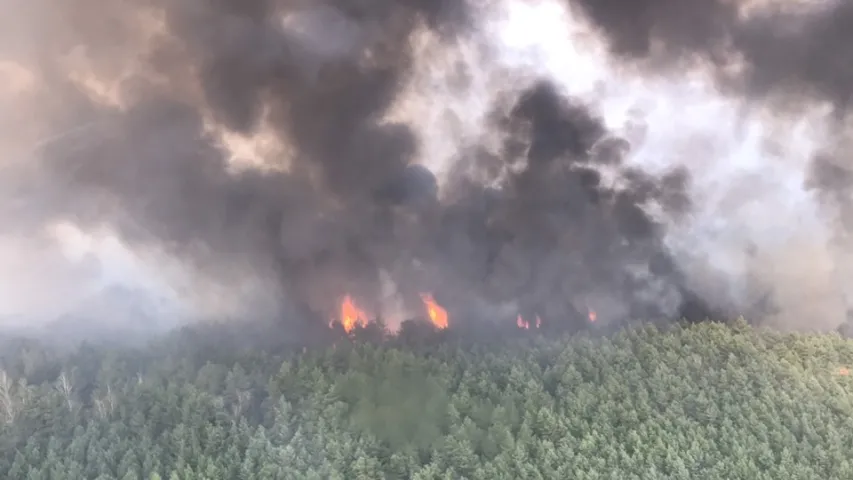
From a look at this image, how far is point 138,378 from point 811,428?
38729mm

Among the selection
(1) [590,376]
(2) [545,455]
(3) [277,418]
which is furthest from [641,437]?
(3) [277,418]

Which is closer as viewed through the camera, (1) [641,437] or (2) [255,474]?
(2) [255,474]

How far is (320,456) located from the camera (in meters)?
35.2

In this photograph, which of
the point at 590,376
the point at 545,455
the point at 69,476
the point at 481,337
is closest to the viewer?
the point at 69,476

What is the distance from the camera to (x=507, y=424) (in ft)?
131

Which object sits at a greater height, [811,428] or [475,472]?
[811,428]

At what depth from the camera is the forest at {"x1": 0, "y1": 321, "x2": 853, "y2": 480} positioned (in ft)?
117

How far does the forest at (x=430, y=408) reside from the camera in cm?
3572

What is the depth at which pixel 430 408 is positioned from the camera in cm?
4153

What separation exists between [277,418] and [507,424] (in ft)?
41.0

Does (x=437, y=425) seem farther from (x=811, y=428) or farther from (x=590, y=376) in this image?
(x=811, y=428)

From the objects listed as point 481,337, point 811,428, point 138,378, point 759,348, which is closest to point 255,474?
point 138,378

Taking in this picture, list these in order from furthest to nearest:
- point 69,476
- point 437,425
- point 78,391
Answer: point 78,391
point 437,425
point 69,476

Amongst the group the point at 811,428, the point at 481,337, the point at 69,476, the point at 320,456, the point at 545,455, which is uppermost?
the point at 481,337
